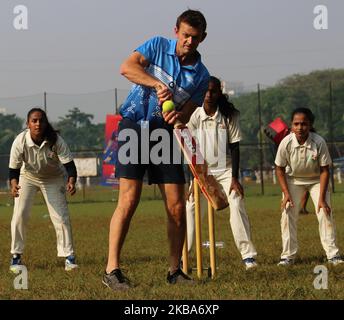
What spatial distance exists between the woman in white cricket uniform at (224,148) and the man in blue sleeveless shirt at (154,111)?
81.8 inches

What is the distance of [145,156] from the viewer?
7570mm

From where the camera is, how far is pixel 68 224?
10.6 m

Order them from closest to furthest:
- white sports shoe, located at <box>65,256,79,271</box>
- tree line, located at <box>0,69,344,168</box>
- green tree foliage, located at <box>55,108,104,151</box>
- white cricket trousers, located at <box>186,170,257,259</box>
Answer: white cricket trousers, located at <box>186,170,257,259</box> < white sports shoe, located at <box>65,256,79,271</box> < tree line, located at <box>0,69,344,168</box> < green tree foliage, located at <box>55,108,104,151</box>

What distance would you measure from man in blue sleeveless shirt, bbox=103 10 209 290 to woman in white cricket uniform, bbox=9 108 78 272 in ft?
8.55

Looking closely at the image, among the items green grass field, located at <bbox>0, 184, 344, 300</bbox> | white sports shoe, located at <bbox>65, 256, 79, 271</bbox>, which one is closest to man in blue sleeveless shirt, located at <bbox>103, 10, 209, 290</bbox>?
green grass field, located at <bbox>0, 184, 344, 300</bbox>

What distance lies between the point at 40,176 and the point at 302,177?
9.66 feet

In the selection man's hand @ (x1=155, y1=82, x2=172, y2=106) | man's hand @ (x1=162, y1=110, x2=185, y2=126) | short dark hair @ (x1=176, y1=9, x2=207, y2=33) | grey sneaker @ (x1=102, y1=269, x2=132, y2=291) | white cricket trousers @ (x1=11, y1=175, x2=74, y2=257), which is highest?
short dark hair @ (x1=176, y1=9, x2=207, y2=33)

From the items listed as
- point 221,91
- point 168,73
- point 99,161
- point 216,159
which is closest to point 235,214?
point 216,159

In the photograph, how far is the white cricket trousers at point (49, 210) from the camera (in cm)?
1046

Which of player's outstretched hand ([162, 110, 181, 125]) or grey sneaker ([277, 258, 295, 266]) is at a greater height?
player's outstretched hand ([162, 110, 181, 125])

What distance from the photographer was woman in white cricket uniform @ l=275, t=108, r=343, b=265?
10.2 meters

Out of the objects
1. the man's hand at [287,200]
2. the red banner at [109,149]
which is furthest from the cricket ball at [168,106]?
the red banner at [109,149]

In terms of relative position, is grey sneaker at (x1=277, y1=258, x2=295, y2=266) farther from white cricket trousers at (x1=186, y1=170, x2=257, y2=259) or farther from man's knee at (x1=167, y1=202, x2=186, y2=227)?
man's knee at (x1=167, y1=202, x2=186, y2=227)
